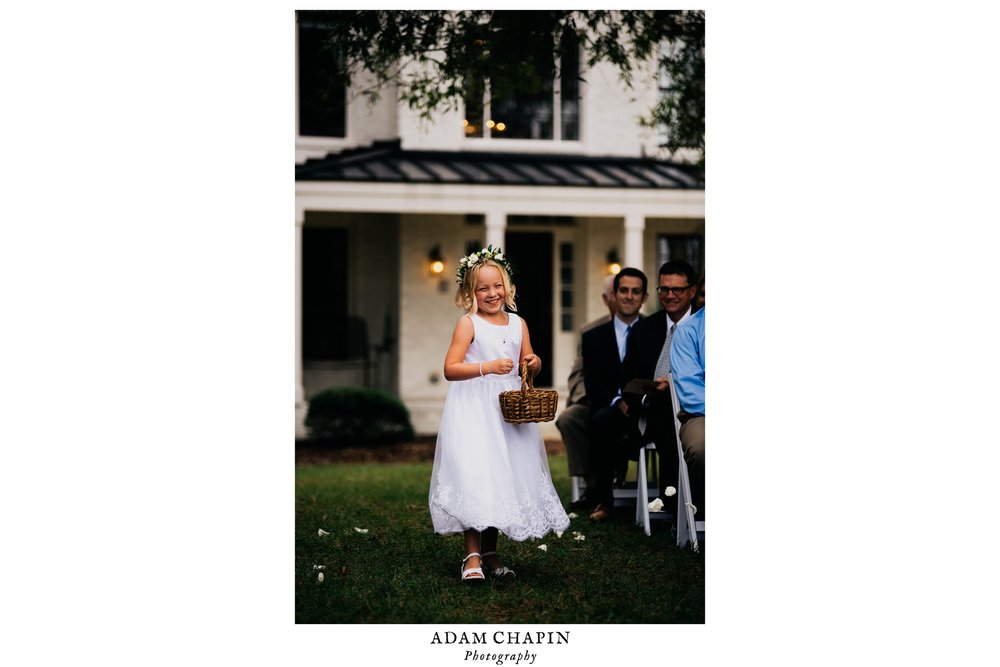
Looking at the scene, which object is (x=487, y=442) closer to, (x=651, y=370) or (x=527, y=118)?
(x=651, y=370)

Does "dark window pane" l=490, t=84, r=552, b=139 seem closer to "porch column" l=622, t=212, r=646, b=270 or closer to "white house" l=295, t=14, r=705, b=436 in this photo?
"white house" l=295, t=14, r=705, b=436

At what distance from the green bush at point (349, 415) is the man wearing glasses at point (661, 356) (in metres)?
6.60

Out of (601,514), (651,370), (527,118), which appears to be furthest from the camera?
(527,118)

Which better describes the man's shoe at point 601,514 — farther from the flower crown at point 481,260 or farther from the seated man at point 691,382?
the flower crown at point 481,260

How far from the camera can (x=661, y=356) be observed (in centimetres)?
662

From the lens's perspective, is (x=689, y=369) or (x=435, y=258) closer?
(x=689, y=369)

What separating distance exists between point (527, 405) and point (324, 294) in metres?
10.6

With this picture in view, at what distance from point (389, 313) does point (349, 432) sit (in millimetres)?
3264

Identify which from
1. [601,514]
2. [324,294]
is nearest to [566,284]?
[324,294]

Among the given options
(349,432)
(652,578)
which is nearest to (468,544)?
(652,578)

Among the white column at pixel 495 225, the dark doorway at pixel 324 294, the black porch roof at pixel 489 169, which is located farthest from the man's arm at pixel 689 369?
the dark doorway at pixel 324 294

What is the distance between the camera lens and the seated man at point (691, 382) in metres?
5.83

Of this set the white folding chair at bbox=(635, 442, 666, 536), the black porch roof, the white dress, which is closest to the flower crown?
the white dress

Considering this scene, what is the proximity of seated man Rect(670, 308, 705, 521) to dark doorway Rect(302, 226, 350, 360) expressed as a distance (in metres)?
9.93
